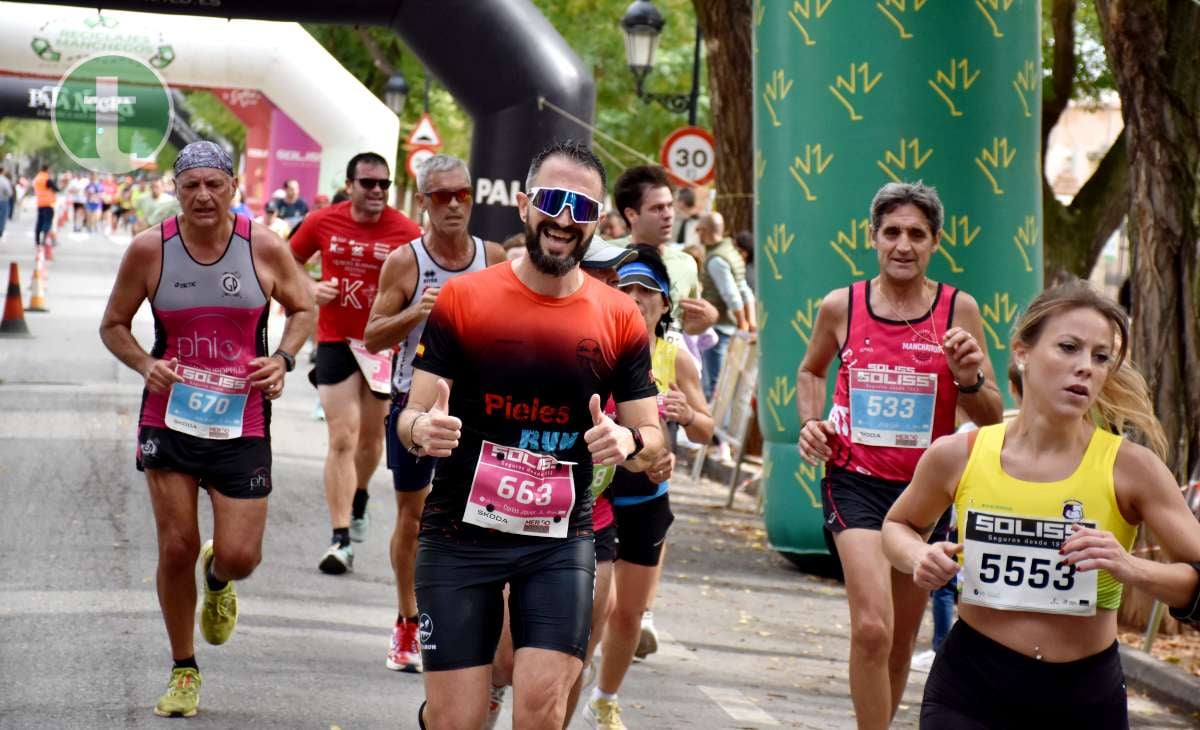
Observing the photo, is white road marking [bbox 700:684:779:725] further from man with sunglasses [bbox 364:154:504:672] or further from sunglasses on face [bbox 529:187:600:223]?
sunglasses on face [bbox 529:187:600:223]

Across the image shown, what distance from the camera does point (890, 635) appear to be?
6266 mm

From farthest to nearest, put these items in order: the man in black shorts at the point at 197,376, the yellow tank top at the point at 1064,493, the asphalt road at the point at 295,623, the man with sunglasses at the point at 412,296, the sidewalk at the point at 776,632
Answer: the sidewalk at the point at 776,632
the man with sunglasses at the point at 412,296
the asphalt road at the point at 295,623
the man in black shorts at the point at 197,376
the yellow tank top at the point at 1064,493

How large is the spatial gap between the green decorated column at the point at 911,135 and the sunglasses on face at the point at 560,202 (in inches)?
242

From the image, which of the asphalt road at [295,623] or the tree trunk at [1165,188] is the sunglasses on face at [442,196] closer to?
the asphalt road at [295,623]

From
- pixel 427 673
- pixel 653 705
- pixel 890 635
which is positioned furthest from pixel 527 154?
pixel 427 673

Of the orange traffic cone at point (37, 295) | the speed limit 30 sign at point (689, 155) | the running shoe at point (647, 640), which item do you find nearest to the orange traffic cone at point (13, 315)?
the orange traffic cone at point (37, 295)

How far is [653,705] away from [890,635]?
185 centimetres

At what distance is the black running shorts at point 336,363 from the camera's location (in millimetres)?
10242

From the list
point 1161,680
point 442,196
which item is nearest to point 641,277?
point 442,196

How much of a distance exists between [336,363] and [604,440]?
5.63 metres

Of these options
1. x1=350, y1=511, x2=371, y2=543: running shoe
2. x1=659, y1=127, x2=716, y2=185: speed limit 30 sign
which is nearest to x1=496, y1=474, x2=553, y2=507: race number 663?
x1=350, y1=511, x2=371, y2=543: running shoe

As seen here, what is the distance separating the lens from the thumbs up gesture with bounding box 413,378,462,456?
468 centimetres

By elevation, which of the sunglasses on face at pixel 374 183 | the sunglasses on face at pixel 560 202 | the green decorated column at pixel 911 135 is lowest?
the sunglasses on face at pixel 560 202

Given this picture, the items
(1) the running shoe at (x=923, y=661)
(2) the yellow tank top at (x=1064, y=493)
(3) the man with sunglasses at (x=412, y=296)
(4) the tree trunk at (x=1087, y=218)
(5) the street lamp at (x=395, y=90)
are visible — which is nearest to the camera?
(2) the yellow tank top at (x=1064, y=493)
